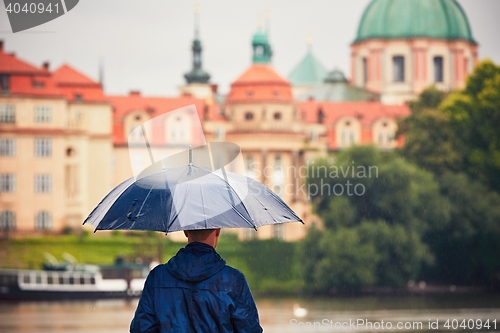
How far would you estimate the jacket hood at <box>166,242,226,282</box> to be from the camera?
2686 millimetres

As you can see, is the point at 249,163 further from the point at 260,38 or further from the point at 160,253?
the point at 160,253

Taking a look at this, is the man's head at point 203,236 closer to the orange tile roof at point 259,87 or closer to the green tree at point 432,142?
the green tree at point 432,142

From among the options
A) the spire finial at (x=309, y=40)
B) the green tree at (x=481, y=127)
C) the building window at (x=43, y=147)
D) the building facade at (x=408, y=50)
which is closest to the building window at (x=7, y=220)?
the building window at (x=43, y=147)

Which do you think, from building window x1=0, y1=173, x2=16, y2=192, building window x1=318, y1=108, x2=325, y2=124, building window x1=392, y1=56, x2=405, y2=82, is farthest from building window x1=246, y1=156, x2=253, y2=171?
Result: building window x1=0, y1=173, x2=16, y2=192

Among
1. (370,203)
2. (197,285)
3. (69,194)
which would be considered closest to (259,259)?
(370,203)

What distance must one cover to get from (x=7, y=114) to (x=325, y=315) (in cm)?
1056

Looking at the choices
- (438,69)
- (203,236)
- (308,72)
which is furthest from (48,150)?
(203,236)

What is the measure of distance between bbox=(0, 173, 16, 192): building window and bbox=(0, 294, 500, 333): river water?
9.60ft

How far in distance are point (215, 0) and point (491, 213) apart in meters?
8.70

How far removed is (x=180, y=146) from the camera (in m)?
27.7

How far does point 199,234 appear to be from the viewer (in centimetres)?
281

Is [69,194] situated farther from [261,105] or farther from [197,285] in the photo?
Result: [197,285]

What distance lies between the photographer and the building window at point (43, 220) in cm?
2900

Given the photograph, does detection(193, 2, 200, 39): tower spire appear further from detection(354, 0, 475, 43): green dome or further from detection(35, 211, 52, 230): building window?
detection(35, 211, 52, 230): building window
